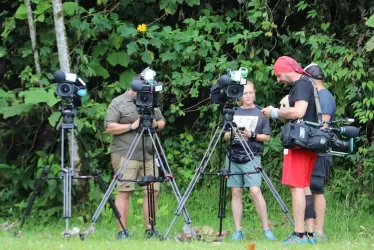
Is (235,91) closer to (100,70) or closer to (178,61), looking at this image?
(178,61)

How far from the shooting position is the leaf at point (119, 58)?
9.96 meters

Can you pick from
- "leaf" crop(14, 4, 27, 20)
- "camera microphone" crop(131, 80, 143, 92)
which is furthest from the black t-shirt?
"leaf" crop(14, 4, 27, 20)

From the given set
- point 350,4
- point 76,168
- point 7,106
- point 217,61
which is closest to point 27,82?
point 7,106

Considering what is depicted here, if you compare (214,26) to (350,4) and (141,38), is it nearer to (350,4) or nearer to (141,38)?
(141,38)

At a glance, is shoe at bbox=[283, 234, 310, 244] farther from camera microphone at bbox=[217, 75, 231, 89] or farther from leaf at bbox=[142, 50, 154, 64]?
leaf at bbox=[142, 50, 154, 64]

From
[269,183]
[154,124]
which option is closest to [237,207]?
[269,183]

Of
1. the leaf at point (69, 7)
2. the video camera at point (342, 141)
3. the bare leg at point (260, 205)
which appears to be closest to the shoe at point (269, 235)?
the bare leg at point (260, 205)

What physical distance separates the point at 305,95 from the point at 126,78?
12.6ft

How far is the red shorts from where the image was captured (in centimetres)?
670

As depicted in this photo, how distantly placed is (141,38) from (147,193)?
2.82m

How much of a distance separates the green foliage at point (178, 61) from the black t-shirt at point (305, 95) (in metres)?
2.29

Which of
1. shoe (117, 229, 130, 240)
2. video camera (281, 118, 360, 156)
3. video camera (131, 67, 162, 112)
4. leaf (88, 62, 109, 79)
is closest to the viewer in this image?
video camera (281, 118, 360, 156)

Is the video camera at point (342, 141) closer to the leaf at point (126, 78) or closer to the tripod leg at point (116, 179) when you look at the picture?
the tripod leg at point (116, 179)

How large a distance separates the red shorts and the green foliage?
250cm
